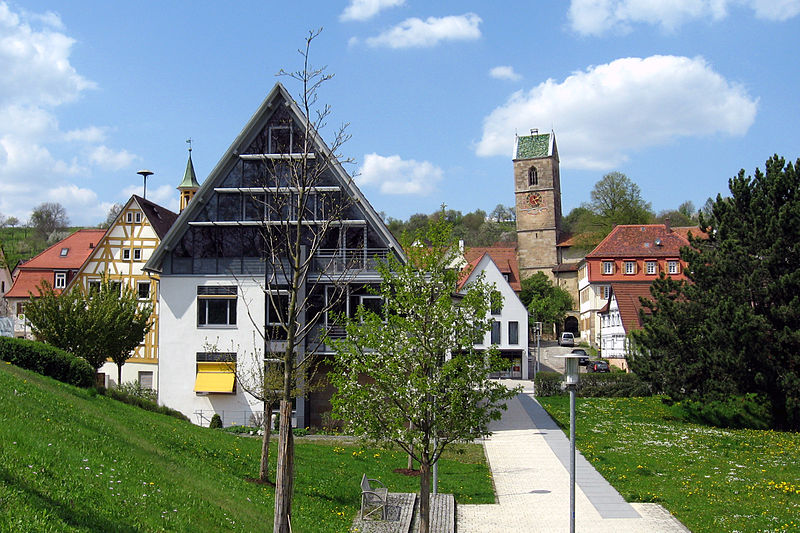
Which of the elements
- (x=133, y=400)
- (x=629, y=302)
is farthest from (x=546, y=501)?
(x=629, y=302)

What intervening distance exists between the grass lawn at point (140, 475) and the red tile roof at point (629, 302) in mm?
35028

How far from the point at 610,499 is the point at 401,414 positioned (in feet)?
25.8

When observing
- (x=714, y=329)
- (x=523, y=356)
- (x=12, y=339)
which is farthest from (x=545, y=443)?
(x=523, y=356)

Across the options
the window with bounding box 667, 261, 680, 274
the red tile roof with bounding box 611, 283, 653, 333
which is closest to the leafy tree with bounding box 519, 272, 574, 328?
the window with bounding box 667, 261, 680, 274

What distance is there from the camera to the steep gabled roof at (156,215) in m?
48.8

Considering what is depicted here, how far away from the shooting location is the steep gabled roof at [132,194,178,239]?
4884 centimetres

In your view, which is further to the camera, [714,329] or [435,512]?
[714,329]

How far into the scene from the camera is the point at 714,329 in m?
29.9

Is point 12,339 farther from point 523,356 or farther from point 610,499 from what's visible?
point 523,356

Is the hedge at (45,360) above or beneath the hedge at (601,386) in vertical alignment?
above

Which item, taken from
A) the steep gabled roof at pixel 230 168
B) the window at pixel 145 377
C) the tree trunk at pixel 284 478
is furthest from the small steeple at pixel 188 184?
the tree trunk at pixel 284 478

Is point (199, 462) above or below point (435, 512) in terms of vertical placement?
above

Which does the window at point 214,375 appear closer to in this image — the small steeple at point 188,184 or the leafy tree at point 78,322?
the leafy tree at point 78,322

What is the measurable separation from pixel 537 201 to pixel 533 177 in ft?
14.6
